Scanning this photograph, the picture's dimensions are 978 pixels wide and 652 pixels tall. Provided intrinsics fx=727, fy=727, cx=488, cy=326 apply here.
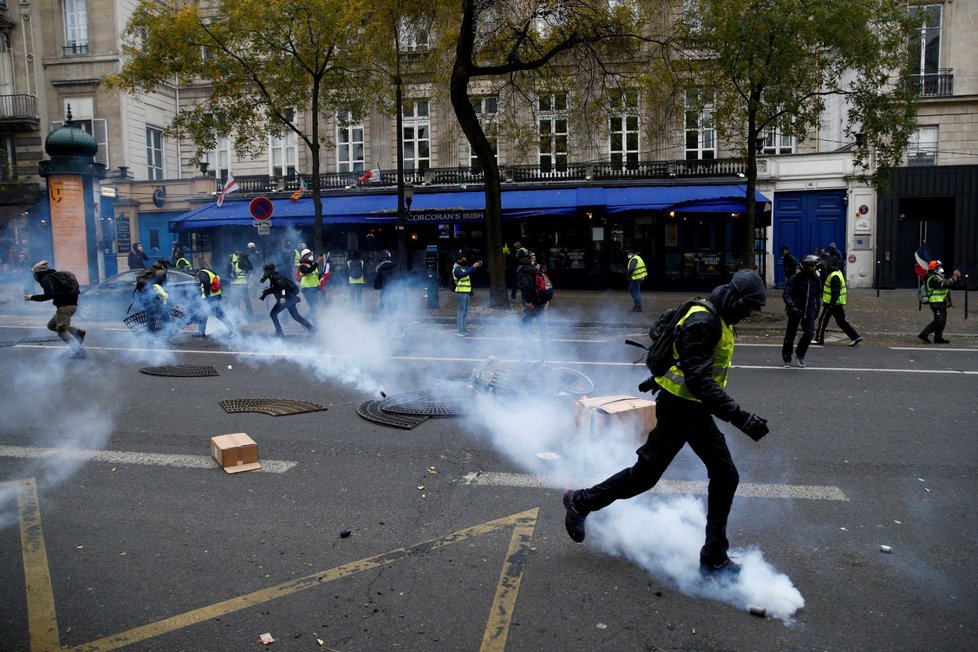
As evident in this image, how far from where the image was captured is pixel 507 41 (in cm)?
1625

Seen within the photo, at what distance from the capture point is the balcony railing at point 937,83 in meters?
23.3

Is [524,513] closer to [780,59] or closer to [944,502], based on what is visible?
[944,502]

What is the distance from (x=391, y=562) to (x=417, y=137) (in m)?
24.6

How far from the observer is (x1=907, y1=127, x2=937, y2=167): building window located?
23672 millimetres

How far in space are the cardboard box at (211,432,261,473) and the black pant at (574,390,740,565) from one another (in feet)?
10.3

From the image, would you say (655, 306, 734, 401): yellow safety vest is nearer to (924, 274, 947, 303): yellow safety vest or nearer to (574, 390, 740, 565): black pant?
(574, 390, 740, 565): black pant

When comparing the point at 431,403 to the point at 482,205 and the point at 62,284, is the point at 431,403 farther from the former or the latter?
the point at 482,205

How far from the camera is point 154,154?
3152cm

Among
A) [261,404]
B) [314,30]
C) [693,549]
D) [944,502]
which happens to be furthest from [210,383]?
[314,30]

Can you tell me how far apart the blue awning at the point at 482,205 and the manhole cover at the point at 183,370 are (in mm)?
13848

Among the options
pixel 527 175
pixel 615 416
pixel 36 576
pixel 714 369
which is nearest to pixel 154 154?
pixel 527 175

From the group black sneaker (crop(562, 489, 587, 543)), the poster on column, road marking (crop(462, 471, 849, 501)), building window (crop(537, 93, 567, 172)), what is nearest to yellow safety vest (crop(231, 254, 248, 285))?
the poster on column

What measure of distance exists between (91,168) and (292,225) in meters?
6.55

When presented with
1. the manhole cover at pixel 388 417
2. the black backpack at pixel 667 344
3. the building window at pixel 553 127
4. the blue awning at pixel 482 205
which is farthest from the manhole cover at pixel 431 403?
the blue awning at pixel 482 205
